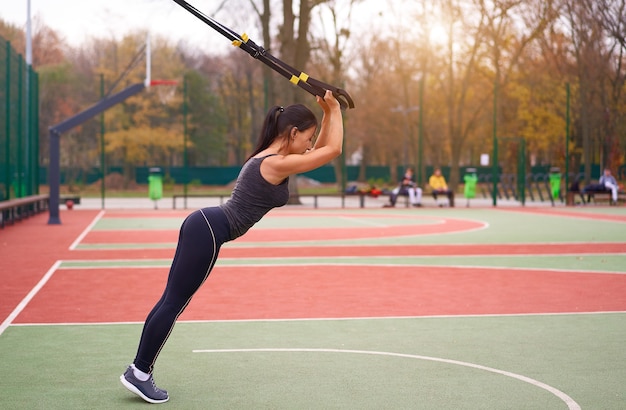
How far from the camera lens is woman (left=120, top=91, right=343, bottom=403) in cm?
555

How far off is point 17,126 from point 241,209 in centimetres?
2171

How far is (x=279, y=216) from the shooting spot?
27.8 metres

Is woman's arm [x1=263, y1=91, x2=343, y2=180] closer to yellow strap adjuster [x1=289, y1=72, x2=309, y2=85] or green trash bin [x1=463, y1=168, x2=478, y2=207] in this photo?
yellow strap adjuster [x1=289, y1=72, x2=309, y2=85]

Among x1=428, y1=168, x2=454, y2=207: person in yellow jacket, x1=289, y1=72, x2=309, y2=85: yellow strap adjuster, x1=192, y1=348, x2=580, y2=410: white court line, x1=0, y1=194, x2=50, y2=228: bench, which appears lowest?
x1=192, y1=348, x2=580, y2=410: white court line

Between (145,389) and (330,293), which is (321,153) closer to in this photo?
(145,389)

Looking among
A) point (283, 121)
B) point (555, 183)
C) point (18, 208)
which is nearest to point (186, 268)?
point (283, 121)

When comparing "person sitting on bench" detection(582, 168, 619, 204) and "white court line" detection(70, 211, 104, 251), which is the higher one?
"person sitting on bench" detection(582, 168, 619, 204)

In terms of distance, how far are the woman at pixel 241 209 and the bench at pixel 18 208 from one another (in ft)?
48.8

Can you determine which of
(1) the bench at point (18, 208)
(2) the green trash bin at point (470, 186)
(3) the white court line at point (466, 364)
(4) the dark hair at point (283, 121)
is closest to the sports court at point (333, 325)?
(3) the white court line at point (466, 364)

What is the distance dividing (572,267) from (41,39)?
56.2m

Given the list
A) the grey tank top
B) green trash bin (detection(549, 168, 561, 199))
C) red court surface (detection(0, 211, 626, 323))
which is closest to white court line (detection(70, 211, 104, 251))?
red court surface (detection(0, 211, 626, 323))

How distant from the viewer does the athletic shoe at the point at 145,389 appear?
5.69 metres

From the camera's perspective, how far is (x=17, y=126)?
1019 inches

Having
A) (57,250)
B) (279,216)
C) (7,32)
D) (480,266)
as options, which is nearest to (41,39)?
(7,32)
